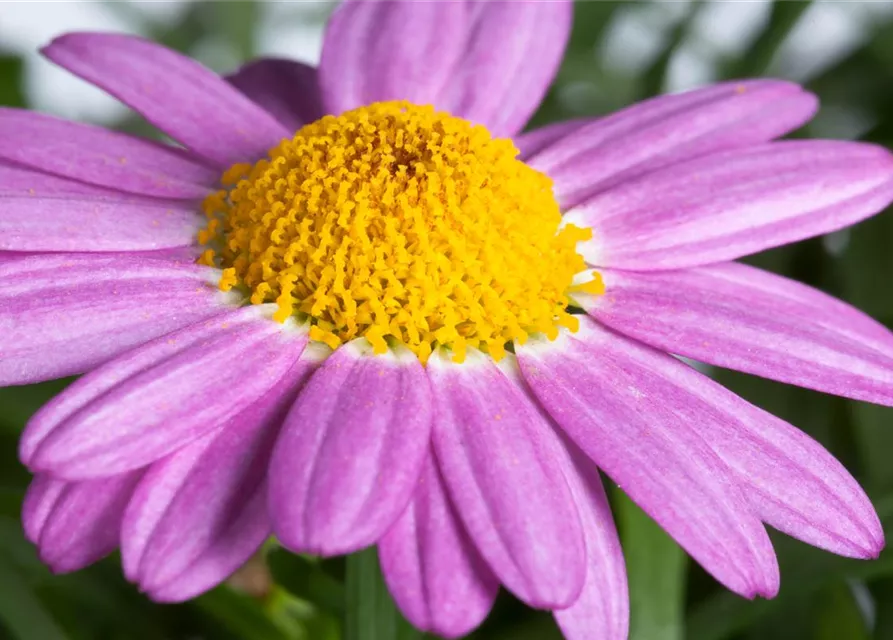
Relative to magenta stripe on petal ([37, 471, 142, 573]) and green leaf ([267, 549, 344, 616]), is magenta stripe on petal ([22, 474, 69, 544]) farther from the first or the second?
green leaf ([267, 549, 344, 616])

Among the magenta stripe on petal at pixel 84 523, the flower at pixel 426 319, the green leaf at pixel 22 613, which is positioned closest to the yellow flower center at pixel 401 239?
the flower at pixel 426 319

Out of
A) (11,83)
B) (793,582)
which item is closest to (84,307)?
(793,582)

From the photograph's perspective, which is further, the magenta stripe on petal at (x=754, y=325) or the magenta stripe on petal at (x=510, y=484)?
the magenta stripe on petal at (x=754, y=325)

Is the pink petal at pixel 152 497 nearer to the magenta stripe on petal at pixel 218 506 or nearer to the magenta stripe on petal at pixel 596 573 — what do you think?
the magenta stripe on petal at pixel 218 506

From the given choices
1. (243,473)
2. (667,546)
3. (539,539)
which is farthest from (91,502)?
(667,546)

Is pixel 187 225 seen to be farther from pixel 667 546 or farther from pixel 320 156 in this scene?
pixel 667 546
